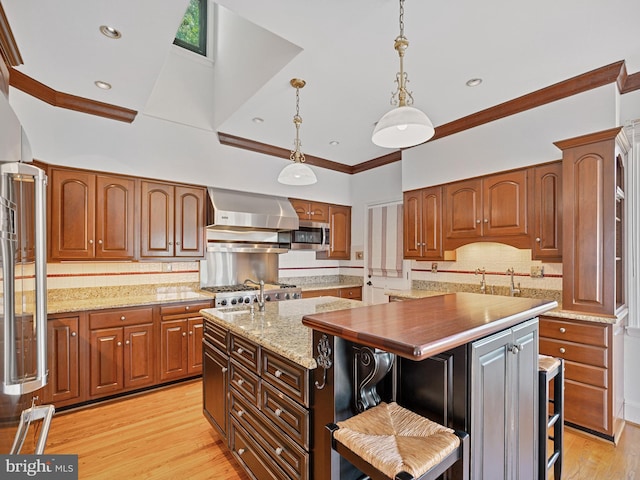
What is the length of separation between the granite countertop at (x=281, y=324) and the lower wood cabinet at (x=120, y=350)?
1223mm

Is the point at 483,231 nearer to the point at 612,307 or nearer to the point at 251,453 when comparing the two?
the point at 612,307

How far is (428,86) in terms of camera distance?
2.89 meters

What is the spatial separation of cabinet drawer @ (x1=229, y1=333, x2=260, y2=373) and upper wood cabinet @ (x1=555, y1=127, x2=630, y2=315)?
8.52 feet

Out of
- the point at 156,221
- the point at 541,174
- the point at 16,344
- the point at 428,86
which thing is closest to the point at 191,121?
the point at 156,221

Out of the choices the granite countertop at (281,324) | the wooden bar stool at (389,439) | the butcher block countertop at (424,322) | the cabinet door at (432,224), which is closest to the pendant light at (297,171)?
the granite countertop at (281,324)

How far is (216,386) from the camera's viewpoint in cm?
234

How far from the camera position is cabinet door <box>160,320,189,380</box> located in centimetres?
338

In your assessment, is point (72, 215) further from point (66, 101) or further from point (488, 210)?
point (488, 210)

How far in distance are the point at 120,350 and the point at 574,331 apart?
410cm

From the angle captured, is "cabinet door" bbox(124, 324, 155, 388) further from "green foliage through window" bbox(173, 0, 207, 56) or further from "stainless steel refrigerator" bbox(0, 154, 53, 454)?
"green foliage through window" bbox(173, 0, 207, 56)

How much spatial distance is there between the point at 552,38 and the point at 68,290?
4862mm

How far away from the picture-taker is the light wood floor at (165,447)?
212cm

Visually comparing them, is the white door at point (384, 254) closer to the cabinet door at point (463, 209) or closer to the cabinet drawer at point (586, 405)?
the cabinet door at point (463, 209)

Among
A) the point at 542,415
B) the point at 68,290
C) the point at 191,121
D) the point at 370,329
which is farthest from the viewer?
the point at 191,121
